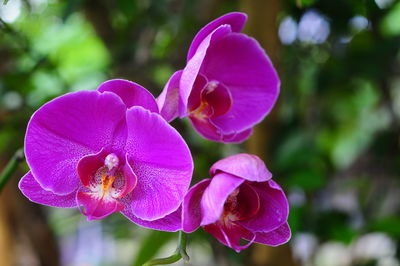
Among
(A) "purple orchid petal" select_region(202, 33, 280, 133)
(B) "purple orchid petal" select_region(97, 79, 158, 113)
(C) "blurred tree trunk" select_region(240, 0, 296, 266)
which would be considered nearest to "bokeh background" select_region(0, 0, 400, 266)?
(C) "blurred tree trunk" select_region(240, 0, 296, 266)

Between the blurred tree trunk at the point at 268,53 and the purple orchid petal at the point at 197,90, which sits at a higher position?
the purple orchid petal at the point at 197,90

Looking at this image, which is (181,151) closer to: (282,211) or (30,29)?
(282,211)

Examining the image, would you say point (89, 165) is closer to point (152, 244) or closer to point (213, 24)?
point (213, 24)

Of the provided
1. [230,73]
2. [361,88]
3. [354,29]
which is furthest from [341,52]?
[230,73]

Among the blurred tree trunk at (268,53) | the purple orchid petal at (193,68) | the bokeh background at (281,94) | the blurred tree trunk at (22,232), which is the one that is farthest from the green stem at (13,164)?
the blurred tree trunk at (22,232)

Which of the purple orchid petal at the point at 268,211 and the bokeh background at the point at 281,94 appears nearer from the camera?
the purple orchid petal at the point at 268,211

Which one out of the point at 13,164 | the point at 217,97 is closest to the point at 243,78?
the point at 217,97

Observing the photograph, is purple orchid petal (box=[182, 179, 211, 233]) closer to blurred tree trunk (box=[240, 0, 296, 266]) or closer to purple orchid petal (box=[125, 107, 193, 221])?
purple orchid petal (box=[125, 107, 193, 221])

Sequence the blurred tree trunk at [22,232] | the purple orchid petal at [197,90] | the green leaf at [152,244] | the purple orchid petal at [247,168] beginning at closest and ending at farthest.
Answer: the purple orchid petal at [247,168] < the purple orchid petal at [197,90] < the green leaf at [152,244] < the blurred tree trunk at [22,232]

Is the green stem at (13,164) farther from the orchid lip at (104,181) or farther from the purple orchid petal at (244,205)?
the purple orchid petal at (244,205)
